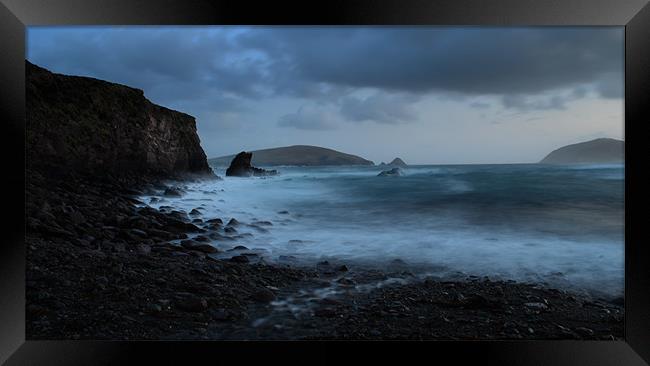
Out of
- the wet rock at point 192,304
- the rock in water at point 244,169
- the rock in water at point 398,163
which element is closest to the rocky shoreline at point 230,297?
the wet rock at point 192,304

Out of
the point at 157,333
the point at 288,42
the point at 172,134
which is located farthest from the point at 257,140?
the point at 172,134

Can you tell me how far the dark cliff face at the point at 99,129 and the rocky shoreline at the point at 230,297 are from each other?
530 millimetres

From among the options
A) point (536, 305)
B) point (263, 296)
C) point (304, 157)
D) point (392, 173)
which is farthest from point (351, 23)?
point (536, 305)

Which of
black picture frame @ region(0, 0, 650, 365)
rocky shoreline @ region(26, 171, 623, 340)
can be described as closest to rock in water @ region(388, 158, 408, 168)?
Answer: rocky shoreline @ region(26, 171, 623, 340)

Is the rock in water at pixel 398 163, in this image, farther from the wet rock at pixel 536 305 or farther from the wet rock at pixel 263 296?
the wet rock at pixel 263 296

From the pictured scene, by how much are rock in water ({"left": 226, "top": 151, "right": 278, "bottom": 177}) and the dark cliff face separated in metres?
0.29

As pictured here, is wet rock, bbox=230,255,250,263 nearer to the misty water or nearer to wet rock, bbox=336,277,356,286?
the misty water

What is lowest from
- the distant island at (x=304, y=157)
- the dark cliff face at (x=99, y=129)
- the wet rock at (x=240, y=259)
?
the wet rock at (x=240, y=259)

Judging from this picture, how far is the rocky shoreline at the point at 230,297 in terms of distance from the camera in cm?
229

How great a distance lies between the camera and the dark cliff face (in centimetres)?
344

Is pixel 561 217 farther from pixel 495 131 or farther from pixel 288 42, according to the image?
pixel 288 42

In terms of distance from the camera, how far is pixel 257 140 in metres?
3.20

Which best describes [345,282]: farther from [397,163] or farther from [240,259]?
[397,163]

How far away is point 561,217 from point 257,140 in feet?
8.91
